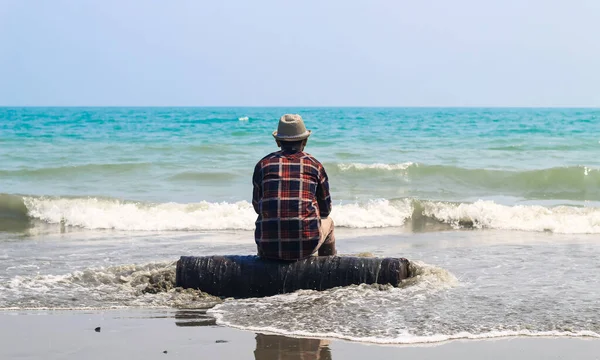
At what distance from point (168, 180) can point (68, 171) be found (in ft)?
9.44

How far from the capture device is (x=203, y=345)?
4953 millimetres

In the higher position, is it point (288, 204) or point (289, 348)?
point (288, 204)

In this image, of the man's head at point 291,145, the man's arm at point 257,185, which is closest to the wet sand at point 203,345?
the man's arm at point 257,185

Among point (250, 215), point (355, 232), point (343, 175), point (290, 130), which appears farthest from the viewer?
point (343, 175)

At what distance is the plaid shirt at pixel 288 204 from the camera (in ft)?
20.1

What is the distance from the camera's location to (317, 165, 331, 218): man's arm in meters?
6.30

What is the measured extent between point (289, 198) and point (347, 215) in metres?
5.74

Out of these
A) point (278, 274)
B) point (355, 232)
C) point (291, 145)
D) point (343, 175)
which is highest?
point (291, 145)

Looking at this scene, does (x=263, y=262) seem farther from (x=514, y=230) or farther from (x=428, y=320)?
(x=514, y=230)

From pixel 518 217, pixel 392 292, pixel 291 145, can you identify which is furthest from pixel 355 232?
pixel 291 145

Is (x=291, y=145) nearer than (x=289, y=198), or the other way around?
(x=289, y=198)

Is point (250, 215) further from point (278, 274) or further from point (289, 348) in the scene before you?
point (289, 348)

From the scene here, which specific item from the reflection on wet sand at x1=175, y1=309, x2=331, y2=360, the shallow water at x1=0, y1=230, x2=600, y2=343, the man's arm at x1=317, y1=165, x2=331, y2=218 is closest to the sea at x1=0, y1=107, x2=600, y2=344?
the shallow water at x1=0, y1=230, x2=600, y2=343

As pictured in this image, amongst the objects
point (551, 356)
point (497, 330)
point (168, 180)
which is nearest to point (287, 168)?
point (497, 330)
